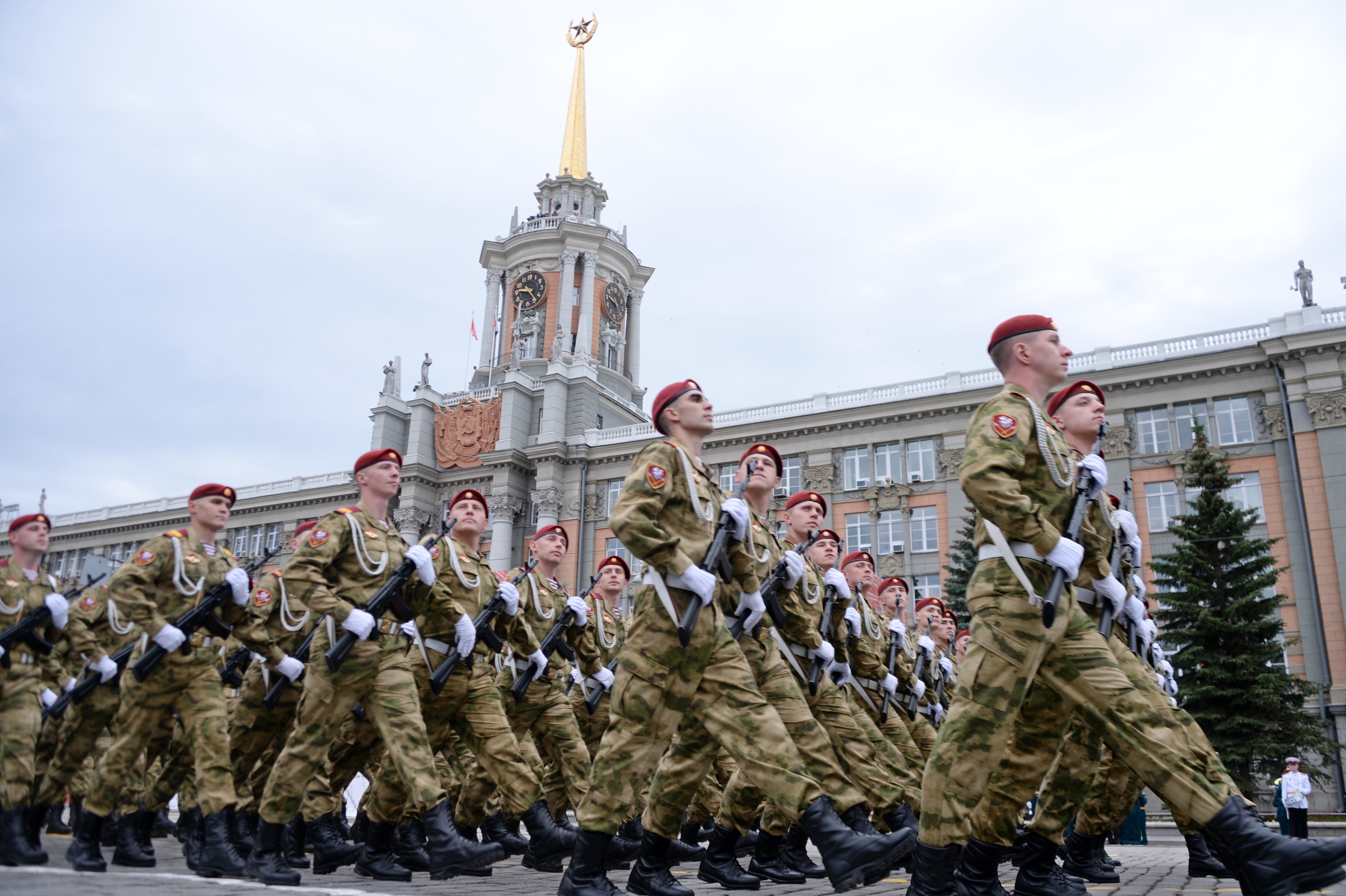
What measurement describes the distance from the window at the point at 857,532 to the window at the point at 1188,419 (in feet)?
33.5

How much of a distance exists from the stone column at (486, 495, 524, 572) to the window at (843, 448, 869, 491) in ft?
46.4

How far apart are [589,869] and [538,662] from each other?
131 inches

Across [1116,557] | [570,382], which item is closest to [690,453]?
[1116,557]

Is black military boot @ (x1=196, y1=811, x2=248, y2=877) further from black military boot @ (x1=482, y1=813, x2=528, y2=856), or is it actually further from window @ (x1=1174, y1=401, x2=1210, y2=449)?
window @ (x1=1174, y1=401, x2=1210, y2=449)

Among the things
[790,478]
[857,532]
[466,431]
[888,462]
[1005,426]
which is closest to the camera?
[1005,426]

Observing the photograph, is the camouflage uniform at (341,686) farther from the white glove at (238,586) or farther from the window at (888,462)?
the window at (888,462)

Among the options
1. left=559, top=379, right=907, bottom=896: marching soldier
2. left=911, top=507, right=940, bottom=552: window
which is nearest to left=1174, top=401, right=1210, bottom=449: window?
left=911, top=507, right=940, bottom=552: window

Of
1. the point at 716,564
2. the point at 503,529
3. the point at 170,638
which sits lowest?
the point at 170,638

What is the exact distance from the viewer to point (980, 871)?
4.75 m

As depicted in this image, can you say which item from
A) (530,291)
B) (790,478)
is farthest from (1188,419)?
(530,291)

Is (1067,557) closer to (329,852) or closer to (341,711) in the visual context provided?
(341,711)

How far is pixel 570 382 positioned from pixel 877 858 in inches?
1612

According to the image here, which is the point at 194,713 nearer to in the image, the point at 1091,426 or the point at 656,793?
the point at 656,793

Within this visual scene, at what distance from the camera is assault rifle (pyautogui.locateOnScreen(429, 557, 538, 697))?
7.01 meters
